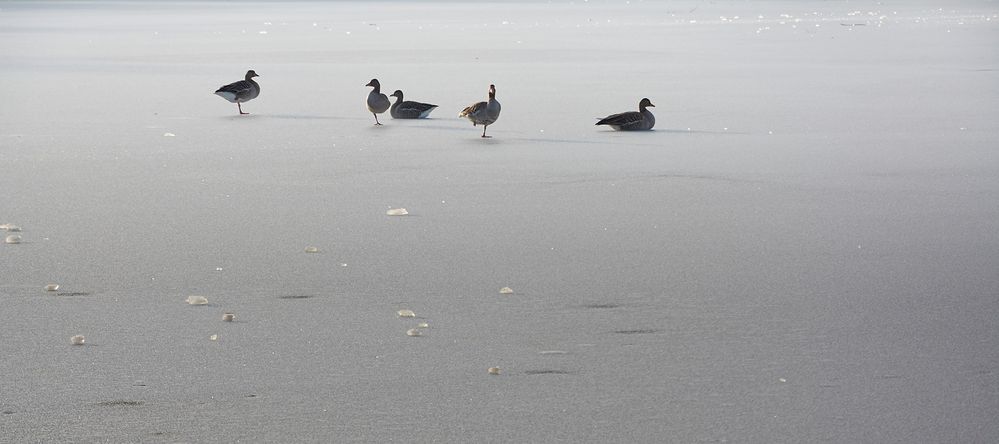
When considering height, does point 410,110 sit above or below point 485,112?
below

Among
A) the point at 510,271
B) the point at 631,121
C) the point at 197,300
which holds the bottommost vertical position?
the point at 631,121

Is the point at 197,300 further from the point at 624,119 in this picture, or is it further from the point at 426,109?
the point at 426,109

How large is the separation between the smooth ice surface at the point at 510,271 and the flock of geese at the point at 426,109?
0.18m

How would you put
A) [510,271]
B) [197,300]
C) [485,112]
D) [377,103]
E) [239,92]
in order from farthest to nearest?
[239,92]
[377,103]
[485,112]
[510,271]
[197,300]

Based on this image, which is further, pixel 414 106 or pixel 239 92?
pixel 239 92

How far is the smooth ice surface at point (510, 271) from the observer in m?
4.36

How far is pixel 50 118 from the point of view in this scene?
44.3ft

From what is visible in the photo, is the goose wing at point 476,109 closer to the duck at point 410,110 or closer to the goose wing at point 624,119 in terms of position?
the goose wing at point 624,119

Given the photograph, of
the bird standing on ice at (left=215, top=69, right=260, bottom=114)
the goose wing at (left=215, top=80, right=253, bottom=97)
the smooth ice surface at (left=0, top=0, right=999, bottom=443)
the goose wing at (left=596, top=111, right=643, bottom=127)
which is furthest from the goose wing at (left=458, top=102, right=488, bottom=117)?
the goose wing at (left=215, top=80, right=253, bottom=97)

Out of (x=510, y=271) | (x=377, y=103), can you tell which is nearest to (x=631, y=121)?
(x=377, y=103)

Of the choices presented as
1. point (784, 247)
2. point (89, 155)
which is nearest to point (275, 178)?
point (89, 155)

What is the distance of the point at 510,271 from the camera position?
20.9ft

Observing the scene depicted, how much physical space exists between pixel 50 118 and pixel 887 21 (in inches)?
1213

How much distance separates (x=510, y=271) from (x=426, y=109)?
7.56 metres
